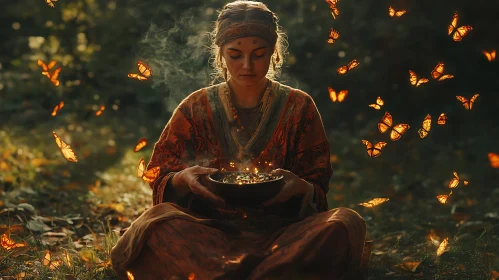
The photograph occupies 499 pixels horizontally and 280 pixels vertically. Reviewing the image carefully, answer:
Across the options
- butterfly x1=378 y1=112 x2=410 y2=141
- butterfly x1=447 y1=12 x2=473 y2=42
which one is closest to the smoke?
butterfly x1=378 y1=112 x2=410 y2=141

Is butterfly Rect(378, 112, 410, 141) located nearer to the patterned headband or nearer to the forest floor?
the forest floor

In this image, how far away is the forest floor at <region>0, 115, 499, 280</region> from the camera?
213 inches

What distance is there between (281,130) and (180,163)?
687 mm

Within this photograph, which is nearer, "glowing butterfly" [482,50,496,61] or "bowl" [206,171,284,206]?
"bowl" [206,171,284,206]

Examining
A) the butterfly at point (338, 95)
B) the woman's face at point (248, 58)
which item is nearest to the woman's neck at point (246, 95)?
the woman's face at point (248, 58)

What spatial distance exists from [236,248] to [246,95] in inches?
42.0

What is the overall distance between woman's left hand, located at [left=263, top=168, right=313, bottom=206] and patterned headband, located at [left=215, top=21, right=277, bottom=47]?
2.70 ft

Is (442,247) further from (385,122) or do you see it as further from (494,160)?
(494,160)

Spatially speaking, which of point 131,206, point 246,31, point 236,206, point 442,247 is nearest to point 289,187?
point 236,206

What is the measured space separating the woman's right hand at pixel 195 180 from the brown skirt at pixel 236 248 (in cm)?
16

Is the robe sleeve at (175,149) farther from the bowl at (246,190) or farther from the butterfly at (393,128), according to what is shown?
the butterfly at (393,128)

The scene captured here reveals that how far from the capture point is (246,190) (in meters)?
4.23

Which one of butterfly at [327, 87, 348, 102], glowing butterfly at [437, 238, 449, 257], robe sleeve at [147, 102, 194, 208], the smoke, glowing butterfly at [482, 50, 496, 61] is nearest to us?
robe sleeve at [147, 102, 194, 208]

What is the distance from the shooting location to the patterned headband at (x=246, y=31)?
4613 millimetres
